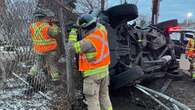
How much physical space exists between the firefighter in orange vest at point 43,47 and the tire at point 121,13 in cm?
103

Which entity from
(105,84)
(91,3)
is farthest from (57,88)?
(91,3)

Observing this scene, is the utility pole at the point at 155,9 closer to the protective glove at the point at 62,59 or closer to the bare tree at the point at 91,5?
the bare tree at the point at 91,5

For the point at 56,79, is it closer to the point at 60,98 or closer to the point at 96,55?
the point at 60,98

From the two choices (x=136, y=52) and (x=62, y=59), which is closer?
(x=62, y=59)

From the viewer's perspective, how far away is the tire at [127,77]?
616 cm

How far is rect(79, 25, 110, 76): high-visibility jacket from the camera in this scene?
18.2ft

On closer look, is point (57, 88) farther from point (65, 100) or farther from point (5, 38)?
point (5, 38)

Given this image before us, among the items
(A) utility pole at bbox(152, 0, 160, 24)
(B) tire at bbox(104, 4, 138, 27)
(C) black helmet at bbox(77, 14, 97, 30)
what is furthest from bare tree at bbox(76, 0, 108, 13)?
(A) utility pole at bbox(152, 0, 160, 24)

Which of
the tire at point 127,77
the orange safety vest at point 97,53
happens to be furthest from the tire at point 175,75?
the orange safety vest at point 97,53

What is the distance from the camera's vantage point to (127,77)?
20.3ft

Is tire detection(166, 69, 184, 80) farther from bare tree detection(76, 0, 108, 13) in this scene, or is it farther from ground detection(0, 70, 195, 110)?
bare tree detection(76, 0, 108, 13)

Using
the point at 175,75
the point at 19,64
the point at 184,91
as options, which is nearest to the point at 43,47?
the point at 19,64

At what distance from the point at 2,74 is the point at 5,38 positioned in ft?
2.75

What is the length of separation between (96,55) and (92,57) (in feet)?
0.23
